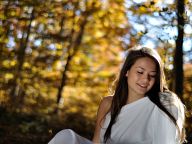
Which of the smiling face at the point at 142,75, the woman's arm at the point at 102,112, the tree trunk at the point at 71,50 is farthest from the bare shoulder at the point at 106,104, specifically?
the tree trunk at the point at 71,50

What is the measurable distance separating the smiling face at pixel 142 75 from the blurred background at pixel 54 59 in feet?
10.2

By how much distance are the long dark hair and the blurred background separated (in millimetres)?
2959

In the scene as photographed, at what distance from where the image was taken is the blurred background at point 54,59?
31.4 ft

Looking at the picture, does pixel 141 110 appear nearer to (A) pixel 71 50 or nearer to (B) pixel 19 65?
(B) pixel 19 65

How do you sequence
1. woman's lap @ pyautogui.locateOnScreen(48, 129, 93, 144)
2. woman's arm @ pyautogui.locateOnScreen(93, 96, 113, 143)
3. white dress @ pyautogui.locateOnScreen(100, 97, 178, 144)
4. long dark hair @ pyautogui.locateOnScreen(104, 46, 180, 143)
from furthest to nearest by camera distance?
woman's arm @ pyautogui.locateOnScreen(93, 96, 113, 143)
woman's lap @ pyautogui.locateOnScreen(48, 129, 93, 144)
long dark hair @ pyautogui.locateOnScreen(104, 46, 180, 143)
white dress @ pyautogui.locateOnScreen(100, 97, 178, 144)

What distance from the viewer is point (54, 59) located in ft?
41.8

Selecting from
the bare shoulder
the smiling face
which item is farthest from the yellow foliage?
the smiling face

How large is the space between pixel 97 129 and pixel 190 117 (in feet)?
5.07

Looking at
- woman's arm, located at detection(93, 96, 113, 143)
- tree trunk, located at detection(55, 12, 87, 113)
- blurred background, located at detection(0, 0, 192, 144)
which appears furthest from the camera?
tree trunk, located at detection(55, 12, 87, 113)

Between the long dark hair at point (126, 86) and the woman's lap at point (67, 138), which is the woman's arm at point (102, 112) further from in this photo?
the woman's lap at point (67, 138)

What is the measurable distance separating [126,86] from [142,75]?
1.26 feet

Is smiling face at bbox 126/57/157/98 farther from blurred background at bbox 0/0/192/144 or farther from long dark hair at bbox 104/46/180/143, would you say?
blurred background at bbox 0/0/192/144

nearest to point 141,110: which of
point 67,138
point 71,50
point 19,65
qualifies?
point 67,138

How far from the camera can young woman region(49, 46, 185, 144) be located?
398cm
